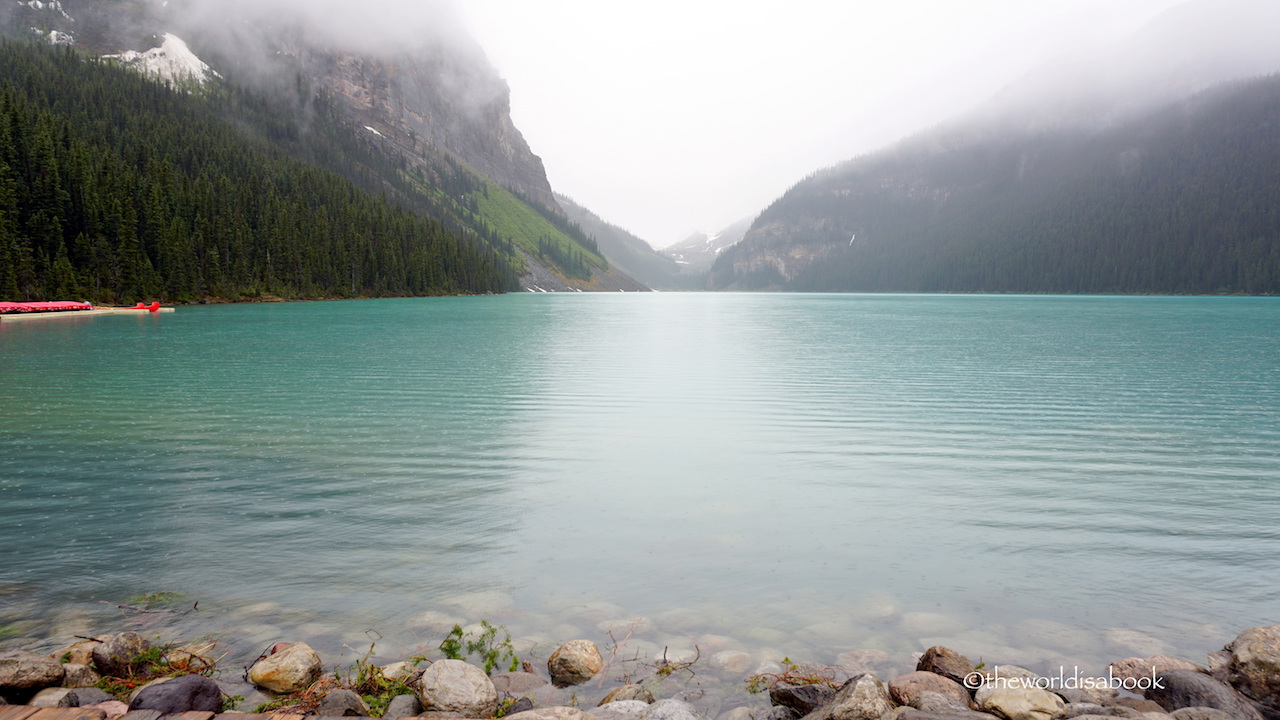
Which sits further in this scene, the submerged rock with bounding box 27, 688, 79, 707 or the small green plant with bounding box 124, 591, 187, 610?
the small green plant with bounding box 124, 591, 187, 610

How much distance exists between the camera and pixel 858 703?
5586mm

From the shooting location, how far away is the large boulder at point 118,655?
20.8ft

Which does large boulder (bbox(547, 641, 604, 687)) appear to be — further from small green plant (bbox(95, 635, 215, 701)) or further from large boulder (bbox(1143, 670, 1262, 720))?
large boulder (bbox(1143, 670, 1262, 720))

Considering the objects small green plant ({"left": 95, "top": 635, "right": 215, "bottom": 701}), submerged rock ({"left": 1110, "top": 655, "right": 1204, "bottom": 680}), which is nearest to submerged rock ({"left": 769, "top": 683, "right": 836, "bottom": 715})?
submerged rock ({"left": 1110, "top": 655, "right": 1204, "bottom": 680})

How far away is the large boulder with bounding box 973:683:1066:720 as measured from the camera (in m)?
5.72

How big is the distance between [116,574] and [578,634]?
645cm

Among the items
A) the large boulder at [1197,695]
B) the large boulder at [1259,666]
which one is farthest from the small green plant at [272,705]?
the large boulder at [1259,666]

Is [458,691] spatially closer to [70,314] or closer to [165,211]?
[70,314]

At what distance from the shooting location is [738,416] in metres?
22.6

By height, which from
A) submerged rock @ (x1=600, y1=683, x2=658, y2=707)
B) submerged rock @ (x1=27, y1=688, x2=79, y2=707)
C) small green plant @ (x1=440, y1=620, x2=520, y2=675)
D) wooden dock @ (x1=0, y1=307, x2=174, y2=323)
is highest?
wooden dock @ (x1=0, y1=307, x2=174, y2=323)

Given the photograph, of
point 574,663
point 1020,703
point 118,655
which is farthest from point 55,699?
point 1020,703

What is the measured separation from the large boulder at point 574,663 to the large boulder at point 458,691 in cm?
78

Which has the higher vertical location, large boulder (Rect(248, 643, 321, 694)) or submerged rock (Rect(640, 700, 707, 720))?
submerged rock (Rect(640, 700, 707, 720))

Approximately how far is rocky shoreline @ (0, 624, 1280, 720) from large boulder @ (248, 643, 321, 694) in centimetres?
1
